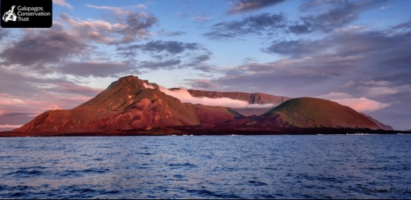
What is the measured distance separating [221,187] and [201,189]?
298 cm

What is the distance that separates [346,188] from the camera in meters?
43.4

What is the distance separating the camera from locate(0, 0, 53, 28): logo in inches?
1508

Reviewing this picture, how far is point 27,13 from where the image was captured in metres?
38.4

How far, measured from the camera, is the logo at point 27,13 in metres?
38.3

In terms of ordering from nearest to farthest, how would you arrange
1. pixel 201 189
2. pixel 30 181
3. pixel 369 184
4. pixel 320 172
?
pixel 201 189 < pixel 369 184 < pixel 30 181 < pixel 320 172

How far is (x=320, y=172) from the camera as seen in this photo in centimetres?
5941

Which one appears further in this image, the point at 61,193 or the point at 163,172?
the point at 163,172

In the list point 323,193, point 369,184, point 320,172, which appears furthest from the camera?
point 320,172

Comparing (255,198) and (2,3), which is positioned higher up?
(2,3)

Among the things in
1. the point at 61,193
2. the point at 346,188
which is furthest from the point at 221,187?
the point at 61,193

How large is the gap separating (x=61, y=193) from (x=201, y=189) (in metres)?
16.9

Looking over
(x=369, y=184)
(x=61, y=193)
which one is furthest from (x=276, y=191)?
(x=61, y=193)

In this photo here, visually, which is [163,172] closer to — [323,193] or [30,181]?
[30,181]

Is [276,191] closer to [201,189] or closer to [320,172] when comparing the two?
[201,189]
